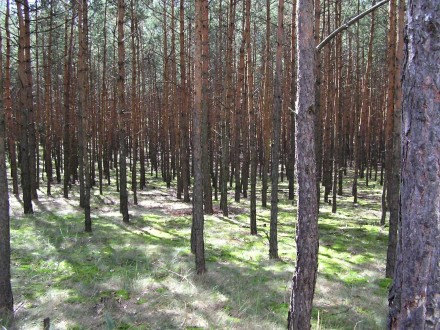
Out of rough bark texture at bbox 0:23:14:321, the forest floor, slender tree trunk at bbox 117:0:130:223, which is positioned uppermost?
slender tree trunk at bbox 117:0:130:223

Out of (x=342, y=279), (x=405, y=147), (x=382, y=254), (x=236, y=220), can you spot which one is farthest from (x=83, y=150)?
(x=405, y=147)

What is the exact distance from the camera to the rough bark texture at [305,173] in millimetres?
4004

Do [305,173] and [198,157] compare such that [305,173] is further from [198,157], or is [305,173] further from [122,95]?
[122,95]

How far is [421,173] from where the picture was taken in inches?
74.2

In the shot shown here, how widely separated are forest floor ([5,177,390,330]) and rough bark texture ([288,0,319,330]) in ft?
3.50

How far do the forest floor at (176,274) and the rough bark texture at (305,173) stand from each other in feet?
3.50

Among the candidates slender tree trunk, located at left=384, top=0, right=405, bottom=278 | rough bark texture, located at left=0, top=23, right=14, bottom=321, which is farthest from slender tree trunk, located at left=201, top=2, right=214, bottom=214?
rough bark texture, located at left=0, top=23, right=14, bottom=321

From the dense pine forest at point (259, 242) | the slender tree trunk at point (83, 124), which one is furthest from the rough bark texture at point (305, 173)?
the slender tree trunk at point (83, 124)

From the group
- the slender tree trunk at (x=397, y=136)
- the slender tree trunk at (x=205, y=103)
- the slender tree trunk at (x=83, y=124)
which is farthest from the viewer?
the slender tree trunk at (x=83, y=124)

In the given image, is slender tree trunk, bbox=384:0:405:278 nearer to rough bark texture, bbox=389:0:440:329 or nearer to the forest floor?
the forest floor

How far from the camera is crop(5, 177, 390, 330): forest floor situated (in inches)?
205

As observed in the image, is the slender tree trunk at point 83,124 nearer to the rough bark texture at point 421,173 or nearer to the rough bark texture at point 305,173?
the rough bark texture at point 305,173

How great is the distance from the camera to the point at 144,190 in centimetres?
1733

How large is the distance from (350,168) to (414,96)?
24.4 meters
